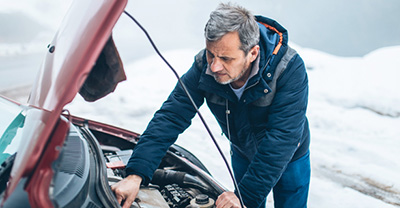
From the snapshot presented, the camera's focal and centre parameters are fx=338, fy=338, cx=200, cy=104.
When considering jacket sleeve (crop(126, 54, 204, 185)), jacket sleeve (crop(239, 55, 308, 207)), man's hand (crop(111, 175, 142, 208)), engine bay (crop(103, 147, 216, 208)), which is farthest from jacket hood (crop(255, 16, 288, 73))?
man's hand (crop(111, 175, 142, 208))

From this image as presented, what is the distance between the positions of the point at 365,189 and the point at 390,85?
3224mm

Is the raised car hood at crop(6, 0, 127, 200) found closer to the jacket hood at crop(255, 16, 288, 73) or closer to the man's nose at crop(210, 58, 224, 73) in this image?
the man's nose at crop(210, 58, 224, 73)

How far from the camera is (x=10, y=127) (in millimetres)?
1666

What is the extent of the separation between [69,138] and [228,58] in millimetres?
912

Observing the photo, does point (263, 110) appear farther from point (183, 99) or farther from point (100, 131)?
point (100, 131)

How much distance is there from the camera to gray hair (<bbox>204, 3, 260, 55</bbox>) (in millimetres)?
1784

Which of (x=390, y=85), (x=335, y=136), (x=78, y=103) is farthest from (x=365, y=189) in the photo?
(x=78, y=103)

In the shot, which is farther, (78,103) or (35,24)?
(35,24)

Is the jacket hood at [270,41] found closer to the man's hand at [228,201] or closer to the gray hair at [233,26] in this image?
the gray hair at [233,26]

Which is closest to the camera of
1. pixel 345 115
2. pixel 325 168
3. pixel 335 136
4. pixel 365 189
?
pixel 365 189

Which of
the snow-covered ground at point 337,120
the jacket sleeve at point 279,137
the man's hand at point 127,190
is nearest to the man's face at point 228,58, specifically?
the jacket sleeve at point 279,137

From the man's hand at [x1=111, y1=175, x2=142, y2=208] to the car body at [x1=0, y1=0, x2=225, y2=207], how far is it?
8 cm

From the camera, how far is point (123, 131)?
2779 millimetres

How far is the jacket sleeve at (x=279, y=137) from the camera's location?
1.87 meters
